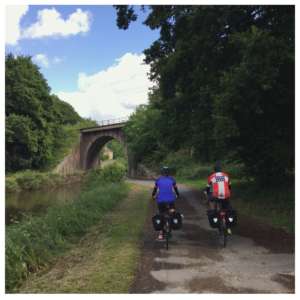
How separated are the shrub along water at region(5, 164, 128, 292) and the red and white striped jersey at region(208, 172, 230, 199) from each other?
15.2ft

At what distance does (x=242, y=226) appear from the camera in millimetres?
13180

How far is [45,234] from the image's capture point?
11820 millimetres

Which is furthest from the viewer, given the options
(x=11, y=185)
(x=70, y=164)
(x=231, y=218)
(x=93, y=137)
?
(x=93, y=137)

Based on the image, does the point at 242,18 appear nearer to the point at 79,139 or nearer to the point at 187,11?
the point at 187,11

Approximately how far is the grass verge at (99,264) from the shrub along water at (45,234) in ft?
1.25

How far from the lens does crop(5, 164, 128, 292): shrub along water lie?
360 inches

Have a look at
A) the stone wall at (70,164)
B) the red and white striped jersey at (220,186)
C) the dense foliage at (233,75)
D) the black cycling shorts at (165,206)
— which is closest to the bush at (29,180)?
the stone wall at (70,164)

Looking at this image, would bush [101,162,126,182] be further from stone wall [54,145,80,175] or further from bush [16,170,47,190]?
stone wall [54,145,80,175]

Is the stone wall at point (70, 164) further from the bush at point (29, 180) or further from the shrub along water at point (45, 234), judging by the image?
the shrub along water at point (45, 234)

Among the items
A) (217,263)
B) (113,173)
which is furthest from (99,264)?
(113,173)

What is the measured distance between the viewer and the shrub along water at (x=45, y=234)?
30.0ft

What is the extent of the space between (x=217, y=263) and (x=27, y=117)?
4510cm

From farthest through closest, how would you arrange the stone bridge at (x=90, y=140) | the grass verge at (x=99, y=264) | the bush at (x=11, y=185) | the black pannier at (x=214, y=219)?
the stone bridge at (x=90, y=140) < the bush at (x=11, y=185) < the black pannier at (x=214, y=219) < the grass verge at (x=99, y=264)

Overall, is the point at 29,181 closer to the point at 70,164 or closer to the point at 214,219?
the point at 70,164
